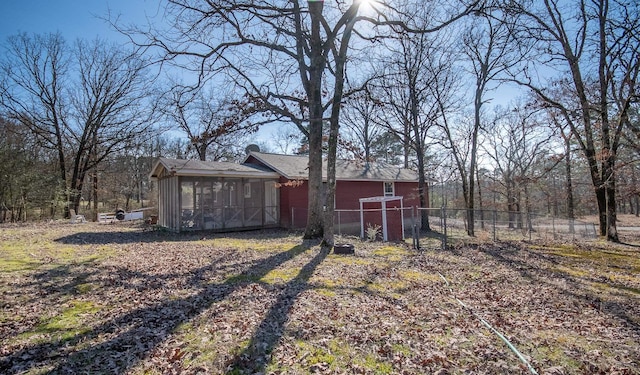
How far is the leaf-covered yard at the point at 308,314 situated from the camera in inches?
129

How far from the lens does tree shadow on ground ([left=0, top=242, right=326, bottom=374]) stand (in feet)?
10.0

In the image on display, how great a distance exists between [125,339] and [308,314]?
7.00ft

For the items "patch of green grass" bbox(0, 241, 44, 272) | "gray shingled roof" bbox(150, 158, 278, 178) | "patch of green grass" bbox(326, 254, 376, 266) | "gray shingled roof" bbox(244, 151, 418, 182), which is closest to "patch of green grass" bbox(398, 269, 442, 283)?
"patch of green grass" bbox(326, 254, 376, 266)

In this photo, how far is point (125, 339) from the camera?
3584 millimetres

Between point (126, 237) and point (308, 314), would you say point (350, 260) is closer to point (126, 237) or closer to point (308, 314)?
point (308, 314)

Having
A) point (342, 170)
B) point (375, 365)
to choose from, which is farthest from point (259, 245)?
point (342, 170)

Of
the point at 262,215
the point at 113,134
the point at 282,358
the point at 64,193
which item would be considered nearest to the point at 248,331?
the point at 282,358

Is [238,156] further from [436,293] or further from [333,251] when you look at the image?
[436,293]

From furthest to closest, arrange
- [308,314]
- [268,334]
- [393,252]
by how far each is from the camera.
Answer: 1. [393,252]
2. [308,314]
3. [268,334]

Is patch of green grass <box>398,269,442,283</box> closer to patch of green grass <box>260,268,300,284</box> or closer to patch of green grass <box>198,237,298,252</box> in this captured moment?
patch of green grass <box>260,268,300,284</box>

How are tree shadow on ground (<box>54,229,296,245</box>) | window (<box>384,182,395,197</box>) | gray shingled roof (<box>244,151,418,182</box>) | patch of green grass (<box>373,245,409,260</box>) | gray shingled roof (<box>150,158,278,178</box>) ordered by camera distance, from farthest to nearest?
window (<box>384,182,395,197</box>) < gray shingled roof (<box>244,151,418,182</box>) < gray shingled roof (<box>150,158,278,178</box>) < tree shadow on ground (<box>54,229,296,245</box>) < patch of green grass (<box>373,245,409,260</box>)

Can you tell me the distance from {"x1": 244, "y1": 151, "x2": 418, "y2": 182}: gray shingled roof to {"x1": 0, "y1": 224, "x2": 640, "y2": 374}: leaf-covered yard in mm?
8700

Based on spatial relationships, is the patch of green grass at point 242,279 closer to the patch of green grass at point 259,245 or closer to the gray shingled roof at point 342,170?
the patch of green grass at point 259,245

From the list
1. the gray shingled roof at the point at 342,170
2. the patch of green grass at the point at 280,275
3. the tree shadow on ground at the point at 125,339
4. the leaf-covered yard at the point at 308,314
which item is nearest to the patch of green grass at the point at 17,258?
the leaf-covered yard at the point at 308,314
